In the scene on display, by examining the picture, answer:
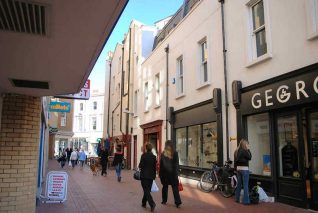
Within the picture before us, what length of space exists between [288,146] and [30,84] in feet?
22.3

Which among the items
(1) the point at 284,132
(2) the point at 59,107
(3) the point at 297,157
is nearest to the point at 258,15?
(1) the point at 284,132

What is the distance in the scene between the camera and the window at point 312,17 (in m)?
8.59

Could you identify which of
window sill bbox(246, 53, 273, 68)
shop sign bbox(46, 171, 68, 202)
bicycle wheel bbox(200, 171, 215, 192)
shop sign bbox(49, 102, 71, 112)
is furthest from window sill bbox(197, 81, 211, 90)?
shop sign bbox(46, 171, 68, 202)

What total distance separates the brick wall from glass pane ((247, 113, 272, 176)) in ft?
21.3

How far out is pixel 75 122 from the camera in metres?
61.6

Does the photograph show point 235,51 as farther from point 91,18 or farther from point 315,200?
point 91,18

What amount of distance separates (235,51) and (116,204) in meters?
6.31

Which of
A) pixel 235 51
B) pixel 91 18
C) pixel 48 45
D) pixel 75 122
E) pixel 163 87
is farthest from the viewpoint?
pixel 75 122

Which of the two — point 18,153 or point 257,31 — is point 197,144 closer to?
point 257,31

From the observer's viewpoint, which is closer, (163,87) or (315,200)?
(315,200)

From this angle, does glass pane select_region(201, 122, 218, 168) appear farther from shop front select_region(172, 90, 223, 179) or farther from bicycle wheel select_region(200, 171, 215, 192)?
bicycle wheel select_region(200, 171, 215, 192)

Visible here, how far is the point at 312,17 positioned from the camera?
28.4ft

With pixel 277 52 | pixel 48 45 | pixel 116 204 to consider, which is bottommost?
pixel 116 204

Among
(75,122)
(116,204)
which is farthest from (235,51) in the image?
(75,122)
